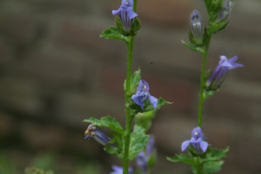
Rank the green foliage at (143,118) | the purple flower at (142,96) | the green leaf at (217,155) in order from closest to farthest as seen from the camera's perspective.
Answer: the purple flower at (142,96) < the green leaf at (217,155) < the green foliage at (143,118)

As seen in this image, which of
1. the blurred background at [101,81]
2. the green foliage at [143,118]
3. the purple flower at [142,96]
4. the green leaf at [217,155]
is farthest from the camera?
the blurred background at [101,81]

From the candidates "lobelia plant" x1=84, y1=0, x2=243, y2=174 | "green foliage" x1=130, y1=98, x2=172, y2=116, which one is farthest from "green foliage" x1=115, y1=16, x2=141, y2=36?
"green foliage" x1=130, y1=98, x2=172, y2=116

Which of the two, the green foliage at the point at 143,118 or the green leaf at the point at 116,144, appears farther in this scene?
the green foliage at the point at 143,118

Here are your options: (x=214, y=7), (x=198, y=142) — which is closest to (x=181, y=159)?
(x=198, y=142)

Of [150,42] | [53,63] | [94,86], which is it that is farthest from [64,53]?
[150,42]

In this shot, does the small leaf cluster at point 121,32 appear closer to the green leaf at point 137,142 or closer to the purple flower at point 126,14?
the purple flower at point 126,14

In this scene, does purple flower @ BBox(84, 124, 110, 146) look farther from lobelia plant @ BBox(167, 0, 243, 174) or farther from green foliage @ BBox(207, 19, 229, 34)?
green foliage @ BBox(207, 19, 229, 34)

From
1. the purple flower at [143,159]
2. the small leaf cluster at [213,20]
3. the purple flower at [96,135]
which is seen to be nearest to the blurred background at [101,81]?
the purple flower at [143,159]
